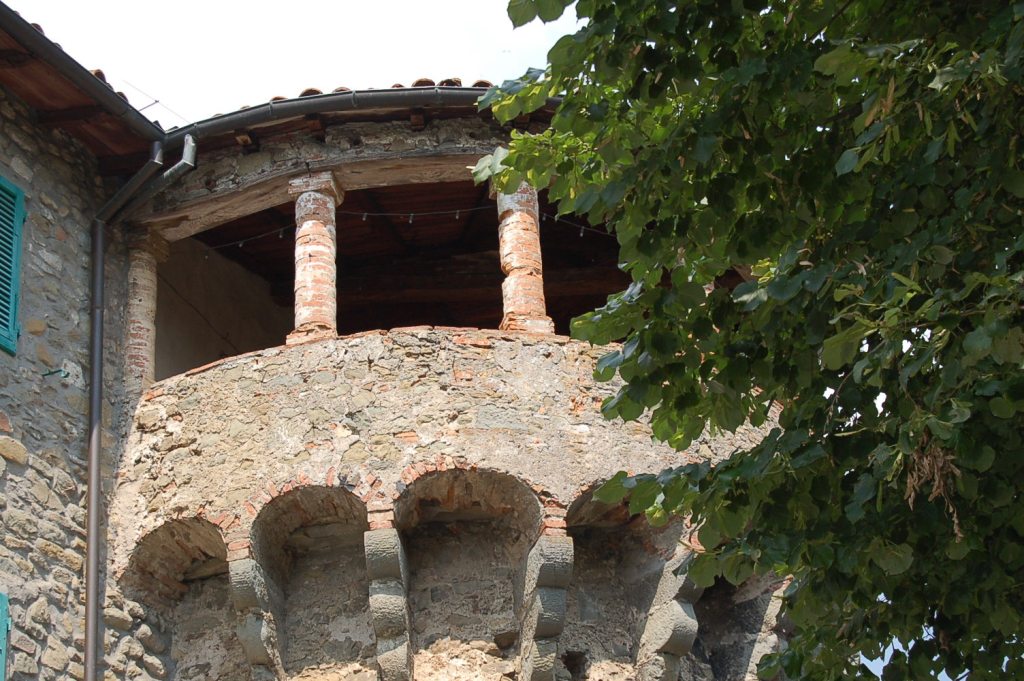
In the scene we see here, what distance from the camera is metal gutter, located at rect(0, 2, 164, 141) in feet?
33.2

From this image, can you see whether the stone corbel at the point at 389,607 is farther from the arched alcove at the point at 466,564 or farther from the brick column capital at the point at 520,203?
the brick column capital at the point at 520,203

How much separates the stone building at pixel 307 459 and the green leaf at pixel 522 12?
404 cm

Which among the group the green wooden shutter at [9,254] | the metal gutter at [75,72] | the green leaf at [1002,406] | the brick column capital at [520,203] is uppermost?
the metal gutter at [75,72]

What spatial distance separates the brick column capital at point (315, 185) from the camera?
11461mm

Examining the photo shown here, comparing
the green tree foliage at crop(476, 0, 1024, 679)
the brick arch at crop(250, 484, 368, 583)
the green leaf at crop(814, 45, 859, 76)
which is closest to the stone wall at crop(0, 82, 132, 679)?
the brick arch at crop(250, 484, 368, 583)

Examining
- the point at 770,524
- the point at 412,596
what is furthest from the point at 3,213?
the point at 770,524

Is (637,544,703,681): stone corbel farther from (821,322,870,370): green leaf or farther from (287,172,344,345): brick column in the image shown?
(821,322,870,370): green leaf

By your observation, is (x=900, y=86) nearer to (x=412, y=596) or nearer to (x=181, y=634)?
(x=412, y=596)

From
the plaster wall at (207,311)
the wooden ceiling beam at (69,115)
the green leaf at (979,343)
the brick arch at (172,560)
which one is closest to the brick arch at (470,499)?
the brick arch at (172,560)

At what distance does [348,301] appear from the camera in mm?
14109

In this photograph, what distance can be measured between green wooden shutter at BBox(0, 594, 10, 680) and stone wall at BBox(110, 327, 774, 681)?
98cm

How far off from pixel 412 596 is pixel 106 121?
3768mm

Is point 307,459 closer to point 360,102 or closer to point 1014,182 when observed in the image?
point 360,102

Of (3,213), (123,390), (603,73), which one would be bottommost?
(603,73)
